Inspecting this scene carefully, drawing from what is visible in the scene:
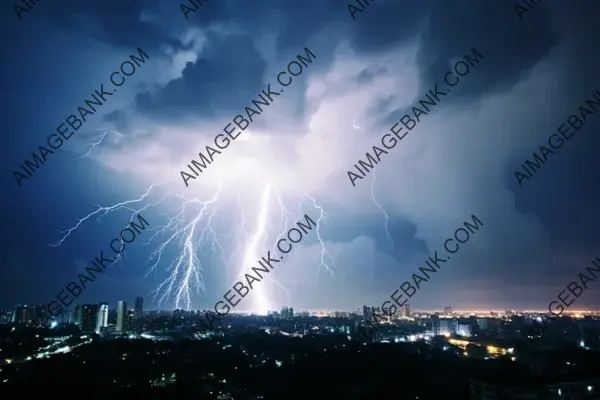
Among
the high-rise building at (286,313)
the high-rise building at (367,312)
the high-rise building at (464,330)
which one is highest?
→ the high-rise building at (286,313)

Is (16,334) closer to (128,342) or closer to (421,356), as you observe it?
(128,342)

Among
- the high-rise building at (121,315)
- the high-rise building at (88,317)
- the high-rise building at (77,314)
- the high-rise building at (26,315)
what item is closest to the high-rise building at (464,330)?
the high-rise building at (121,315)

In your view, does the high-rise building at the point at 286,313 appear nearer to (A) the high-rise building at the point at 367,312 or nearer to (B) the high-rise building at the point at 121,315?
(A) the high-rise building at the point at 367,312

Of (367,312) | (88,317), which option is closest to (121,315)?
(88,317)

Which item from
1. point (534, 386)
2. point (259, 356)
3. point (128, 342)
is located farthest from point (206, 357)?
point (534, 386)

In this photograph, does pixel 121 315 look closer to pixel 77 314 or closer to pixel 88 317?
pixel 88 317

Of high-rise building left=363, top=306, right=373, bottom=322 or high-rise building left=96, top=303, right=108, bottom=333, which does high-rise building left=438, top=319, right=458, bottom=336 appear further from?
high-rise building left=96, top=303, right=108, bottom=333
